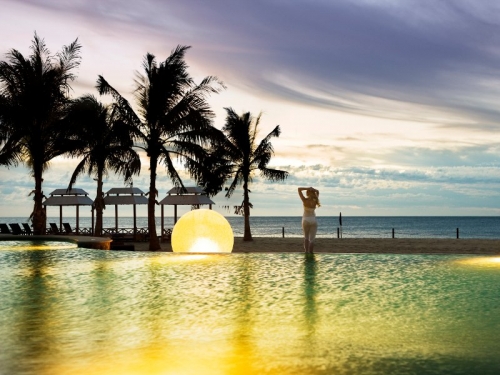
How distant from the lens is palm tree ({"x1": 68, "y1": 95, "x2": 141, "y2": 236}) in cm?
2541

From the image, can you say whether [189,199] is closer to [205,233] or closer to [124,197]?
[124,197]

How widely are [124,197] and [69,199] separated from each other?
13.2 feet

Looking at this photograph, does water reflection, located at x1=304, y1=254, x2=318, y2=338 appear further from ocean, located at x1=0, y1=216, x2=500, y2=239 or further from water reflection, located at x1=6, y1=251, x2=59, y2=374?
ocean, located at x1=0, y1=216, x2=500, y2=239

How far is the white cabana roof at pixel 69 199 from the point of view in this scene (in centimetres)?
3969

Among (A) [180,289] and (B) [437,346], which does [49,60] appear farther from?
(B) [437,346]

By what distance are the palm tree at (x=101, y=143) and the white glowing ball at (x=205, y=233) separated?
10.5 metres

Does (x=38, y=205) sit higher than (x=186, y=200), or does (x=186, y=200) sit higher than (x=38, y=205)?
(x=186, y=200)

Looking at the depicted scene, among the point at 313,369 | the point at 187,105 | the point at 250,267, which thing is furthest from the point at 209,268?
the point at 187,105

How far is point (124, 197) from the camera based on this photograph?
1532 inches

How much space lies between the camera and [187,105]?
992 inches

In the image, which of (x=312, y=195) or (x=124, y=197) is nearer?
(x=312, y=195)

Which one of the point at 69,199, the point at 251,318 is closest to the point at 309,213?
the point at 251,318

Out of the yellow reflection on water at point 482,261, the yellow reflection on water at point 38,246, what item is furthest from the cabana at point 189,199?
the yellow reflection on water at point 482,261

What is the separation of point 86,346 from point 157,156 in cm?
2047
